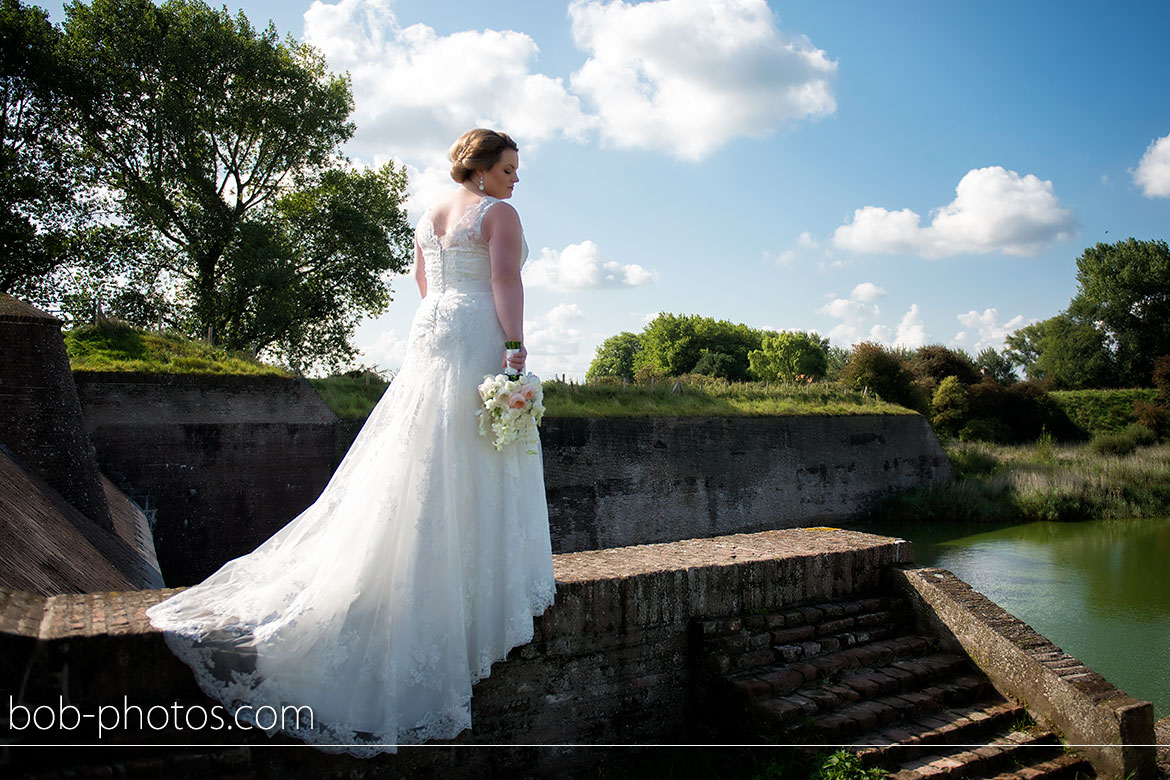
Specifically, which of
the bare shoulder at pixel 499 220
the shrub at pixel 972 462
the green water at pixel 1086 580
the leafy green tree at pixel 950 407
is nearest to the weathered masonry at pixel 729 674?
the bare shoulder at pixel 499 220

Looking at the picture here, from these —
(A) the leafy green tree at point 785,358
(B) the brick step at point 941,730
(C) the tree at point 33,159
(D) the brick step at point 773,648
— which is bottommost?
(B) the brick step at point 941,730

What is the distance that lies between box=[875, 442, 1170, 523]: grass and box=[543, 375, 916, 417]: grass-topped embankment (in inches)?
129

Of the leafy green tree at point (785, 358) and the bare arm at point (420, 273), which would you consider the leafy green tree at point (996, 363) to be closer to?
the leafy green tree at point (785, 358)

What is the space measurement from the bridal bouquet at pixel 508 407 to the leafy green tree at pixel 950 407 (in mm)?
30903

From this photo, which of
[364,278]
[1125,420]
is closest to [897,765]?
[364,278]

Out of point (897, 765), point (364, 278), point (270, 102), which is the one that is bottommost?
point (897, 765)

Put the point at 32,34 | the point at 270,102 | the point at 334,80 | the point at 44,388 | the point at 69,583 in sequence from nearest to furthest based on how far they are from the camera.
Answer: the point at 69,583
the point at 44,388
the point at 32,34
the point at 270,102
the point at 334,80

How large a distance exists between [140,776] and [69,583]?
1.74 metres

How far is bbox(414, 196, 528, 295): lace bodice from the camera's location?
3129 mm

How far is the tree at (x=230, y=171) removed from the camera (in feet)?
62.3

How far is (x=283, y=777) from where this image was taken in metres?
2.54

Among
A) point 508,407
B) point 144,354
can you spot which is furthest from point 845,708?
point 144,354

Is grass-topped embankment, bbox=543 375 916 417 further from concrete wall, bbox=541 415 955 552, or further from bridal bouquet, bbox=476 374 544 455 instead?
bridal bouquet, bbox=476 374 544 455

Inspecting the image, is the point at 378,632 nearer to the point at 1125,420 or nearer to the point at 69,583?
the point at 69,583
